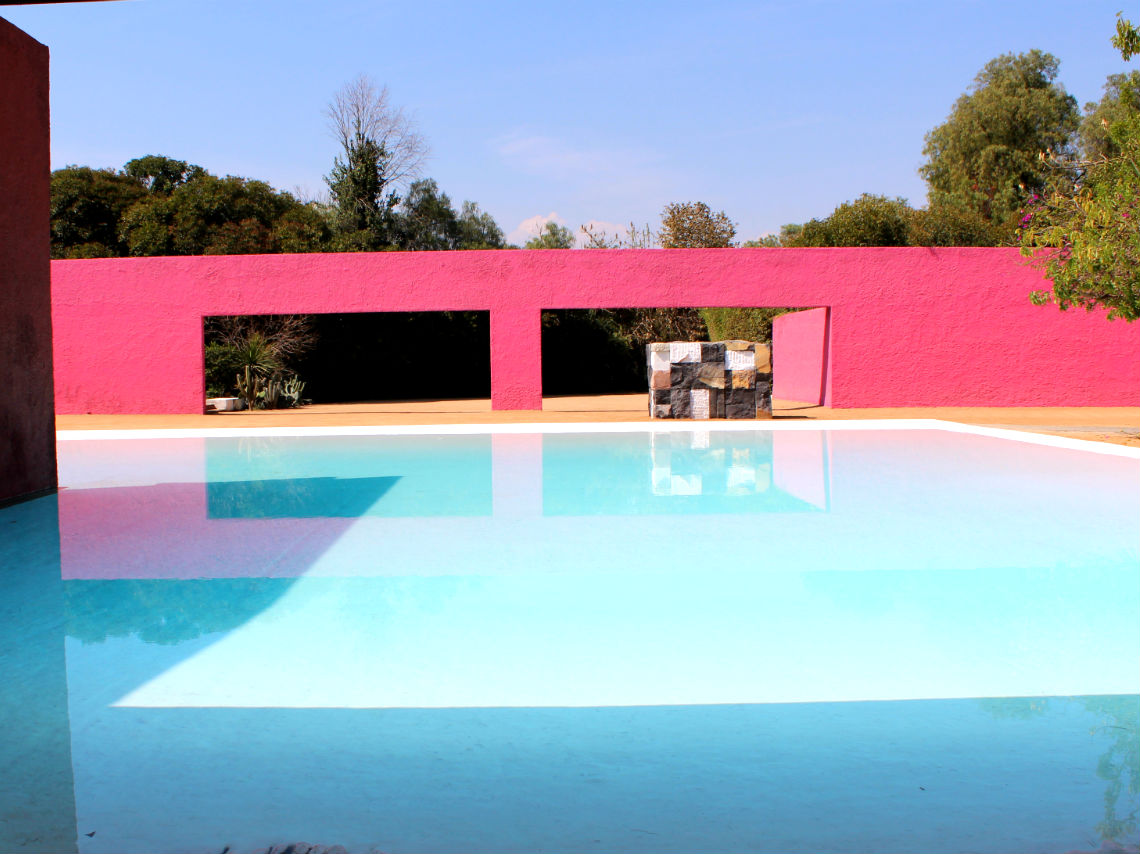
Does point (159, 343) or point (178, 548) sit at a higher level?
point (159, 343)

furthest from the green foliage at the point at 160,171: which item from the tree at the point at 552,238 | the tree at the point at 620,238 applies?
the tree at the point at 620,238

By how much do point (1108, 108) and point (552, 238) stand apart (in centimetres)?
2389

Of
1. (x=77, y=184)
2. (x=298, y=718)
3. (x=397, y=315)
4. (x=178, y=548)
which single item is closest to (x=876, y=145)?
(x=397, y=315)

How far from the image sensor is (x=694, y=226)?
113 feet

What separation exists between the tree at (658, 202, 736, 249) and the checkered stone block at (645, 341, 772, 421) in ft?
62.1

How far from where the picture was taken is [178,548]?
19.2 ft

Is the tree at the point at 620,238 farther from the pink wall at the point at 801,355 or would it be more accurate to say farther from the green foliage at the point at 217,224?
the green foliage at the point at 217,224

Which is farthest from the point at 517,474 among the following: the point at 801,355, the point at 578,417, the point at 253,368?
the point at 801,355

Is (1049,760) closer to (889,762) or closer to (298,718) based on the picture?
(889,762)

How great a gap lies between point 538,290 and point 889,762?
53.5ft

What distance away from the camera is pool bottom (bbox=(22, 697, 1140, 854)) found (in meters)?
2.21

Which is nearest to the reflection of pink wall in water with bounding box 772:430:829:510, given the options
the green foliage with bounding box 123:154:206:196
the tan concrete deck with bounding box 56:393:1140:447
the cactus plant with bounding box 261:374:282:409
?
the tan concrete deck with bounding box 56:393:1140:447

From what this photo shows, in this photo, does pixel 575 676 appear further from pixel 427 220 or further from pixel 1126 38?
pixel 427 220

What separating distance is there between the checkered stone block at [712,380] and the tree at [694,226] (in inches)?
745
